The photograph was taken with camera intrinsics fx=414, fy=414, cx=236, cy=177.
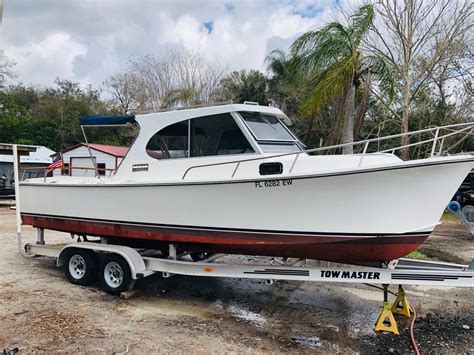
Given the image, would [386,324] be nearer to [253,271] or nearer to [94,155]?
[253,271]

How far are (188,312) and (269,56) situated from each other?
18498 millimetres

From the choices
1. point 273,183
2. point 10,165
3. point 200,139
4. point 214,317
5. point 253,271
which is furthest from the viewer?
point 10,165

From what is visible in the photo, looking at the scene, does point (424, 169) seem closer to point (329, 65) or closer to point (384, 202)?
point (384, 202)

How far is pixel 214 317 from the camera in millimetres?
5074

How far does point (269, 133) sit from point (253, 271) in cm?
184

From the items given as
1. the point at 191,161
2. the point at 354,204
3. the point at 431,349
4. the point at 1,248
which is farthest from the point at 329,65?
the point at 1,248

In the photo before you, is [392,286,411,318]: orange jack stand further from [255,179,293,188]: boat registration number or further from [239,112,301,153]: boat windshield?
[239,112,301,153]: boat windshield

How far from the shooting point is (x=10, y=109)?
3134cm

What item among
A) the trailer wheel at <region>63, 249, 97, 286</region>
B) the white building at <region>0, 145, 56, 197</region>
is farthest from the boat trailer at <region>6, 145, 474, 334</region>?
the white building at <region>0, 145, 56, 197</region>

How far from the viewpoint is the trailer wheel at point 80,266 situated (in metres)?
6.10

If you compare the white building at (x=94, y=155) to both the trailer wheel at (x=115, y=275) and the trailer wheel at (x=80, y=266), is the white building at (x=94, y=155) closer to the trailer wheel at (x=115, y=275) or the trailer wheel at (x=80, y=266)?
the trailer wheel at (x=80, y=266)

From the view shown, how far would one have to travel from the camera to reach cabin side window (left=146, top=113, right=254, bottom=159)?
534 cm

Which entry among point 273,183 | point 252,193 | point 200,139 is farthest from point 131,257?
point 273,183

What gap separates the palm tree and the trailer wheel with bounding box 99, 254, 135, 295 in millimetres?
6103
